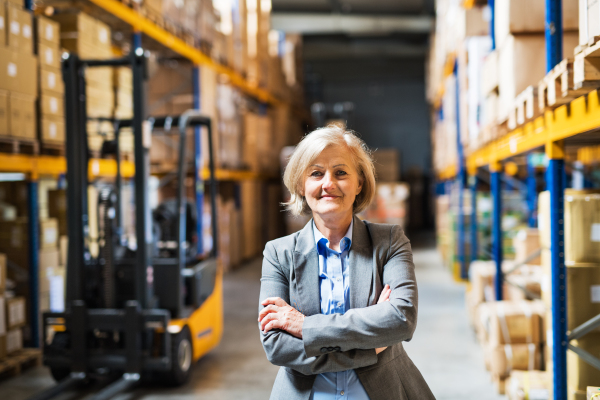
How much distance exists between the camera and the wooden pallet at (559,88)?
7.40 ft

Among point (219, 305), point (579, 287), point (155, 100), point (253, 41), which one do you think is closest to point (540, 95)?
point (579, 287)

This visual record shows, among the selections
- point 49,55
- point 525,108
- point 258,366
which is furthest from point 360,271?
point 49,55

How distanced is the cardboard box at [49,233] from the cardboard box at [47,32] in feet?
5.61

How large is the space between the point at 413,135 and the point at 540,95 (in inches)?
713

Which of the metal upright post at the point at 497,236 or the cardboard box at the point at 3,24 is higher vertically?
the cardboard box at the point at 3,24

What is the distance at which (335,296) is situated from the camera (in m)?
1.89

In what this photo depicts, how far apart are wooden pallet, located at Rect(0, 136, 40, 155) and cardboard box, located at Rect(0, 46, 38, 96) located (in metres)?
0.42

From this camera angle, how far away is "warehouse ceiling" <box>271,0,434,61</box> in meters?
15.3

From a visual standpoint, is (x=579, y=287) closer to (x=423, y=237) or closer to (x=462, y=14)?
(x=462, y=14)

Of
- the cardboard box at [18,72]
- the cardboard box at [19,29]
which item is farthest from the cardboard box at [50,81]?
the cardboard box at [19,29]

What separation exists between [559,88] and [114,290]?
10.9ft

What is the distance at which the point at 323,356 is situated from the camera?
5.73 feet

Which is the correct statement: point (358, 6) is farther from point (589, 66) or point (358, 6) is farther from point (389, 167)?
point (589, 66)

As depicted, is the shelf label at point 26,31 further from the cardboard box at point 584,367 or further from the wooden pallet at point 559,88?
the cardboard box at point 584,367
